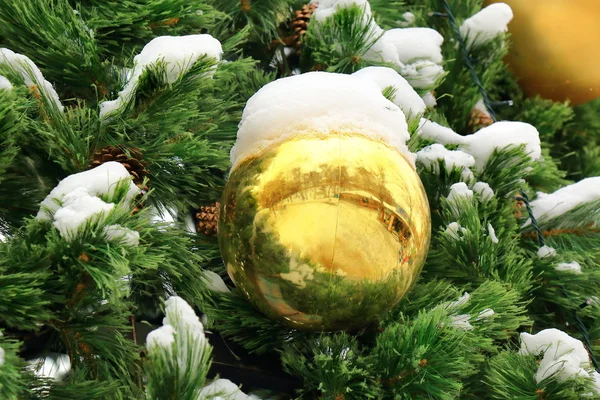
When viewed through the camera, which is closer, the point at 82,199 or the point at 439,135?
the point at 82,199

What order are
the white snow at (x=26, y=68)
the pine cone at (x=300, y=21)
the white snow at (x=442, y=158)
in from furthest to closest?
the pine cone at (x=300, y=21) < the white snow at (x=442, y=158) < the white snow at (x=26, y=68)

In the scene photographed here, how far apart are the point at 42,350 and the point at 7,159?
0.46 ft

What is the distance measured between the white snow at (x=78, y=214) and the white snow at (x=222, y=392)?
12cm

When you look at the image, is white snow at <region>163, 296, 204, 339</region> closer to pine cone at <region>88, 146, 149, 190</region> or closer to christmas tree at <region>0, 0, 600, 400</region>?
christmas tree at <region>0, 0, 600, 400</region>

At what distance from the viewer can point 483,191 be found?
0.60m

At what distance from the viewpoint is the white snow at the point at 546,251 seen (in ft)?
2.03

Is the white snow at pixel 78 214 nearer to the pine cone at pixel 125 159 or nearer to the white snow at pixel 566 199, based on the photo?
the pine cone at pixel 125 159

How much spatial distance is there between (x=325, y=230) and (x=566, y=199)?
0.31 metres

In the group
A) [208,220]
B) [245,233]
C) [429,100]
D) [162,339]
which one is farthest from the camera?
[429,100]

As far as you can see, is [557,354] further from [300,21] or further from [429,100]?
[300,21]

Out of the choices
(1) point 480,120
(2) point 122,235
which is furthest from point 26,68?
(1) point 480,120

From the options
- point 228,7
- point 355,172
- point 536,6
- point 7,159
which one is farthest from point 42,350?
point 536,6

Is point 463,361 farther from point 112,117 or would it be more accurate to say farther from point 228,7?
point 228,7

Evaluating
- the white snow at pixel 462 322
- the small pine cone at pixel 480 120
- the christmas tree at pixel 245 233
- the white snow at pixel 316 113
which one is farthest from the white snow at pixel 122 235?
the small pine cone at pixel 480 120
